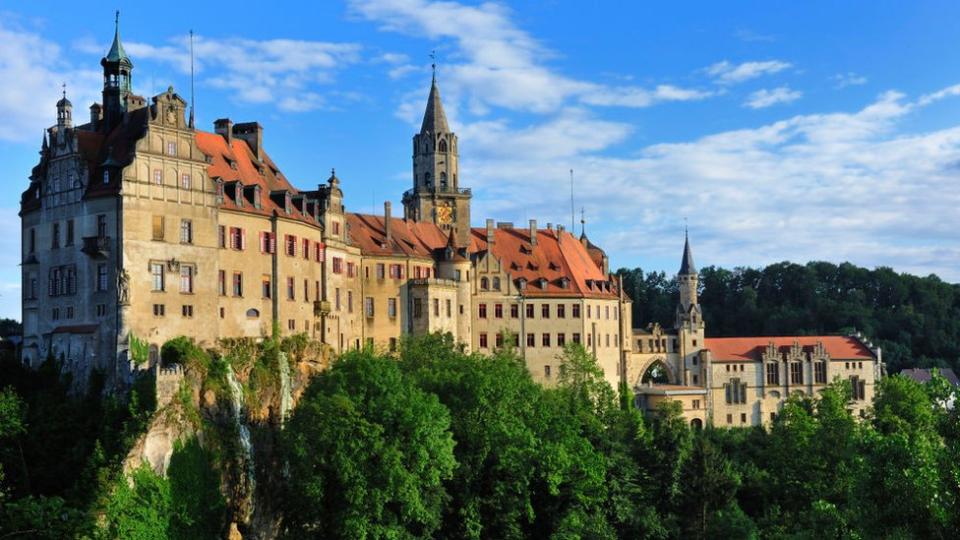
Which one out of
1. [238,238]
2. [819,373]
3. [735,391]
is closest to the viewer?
[238,238]

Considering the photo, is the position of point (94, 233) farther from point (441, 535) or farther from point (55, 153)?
point (441, 535)

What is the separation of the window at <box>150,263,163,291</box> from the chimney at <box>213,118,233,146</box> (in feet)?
41.8

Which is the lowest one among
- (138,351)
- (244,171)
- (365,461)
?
(365,461)

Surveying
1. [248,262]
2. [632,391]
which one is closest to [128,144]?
[248,262]

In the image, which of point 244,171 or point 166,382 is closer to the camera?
point 166,382

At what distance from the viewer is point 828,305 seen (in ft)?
531

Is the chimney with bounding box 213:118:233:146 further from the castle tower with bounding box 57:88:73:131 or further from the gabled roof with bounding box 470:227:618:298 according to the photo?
the gabled roof with bounding box 470:227:618:298

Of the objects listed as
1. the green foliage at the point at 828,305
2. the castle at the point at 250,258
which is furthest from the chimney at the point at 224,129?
the green foliage at the point at 828,305

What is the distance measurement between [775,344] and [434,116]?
141 ft

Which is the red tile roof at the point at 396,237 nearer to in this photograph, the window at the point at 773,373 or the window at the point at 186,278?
the window at the point at 186,278

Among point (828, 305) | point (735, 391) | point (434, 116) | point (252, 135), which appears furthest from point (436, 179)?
point (828, 305)

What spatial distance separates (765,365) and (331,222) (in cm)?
5713

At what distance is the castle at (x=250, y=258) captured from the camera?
189 feet

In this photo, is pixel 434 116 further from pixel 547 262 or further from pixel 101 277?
pixel 101 277
